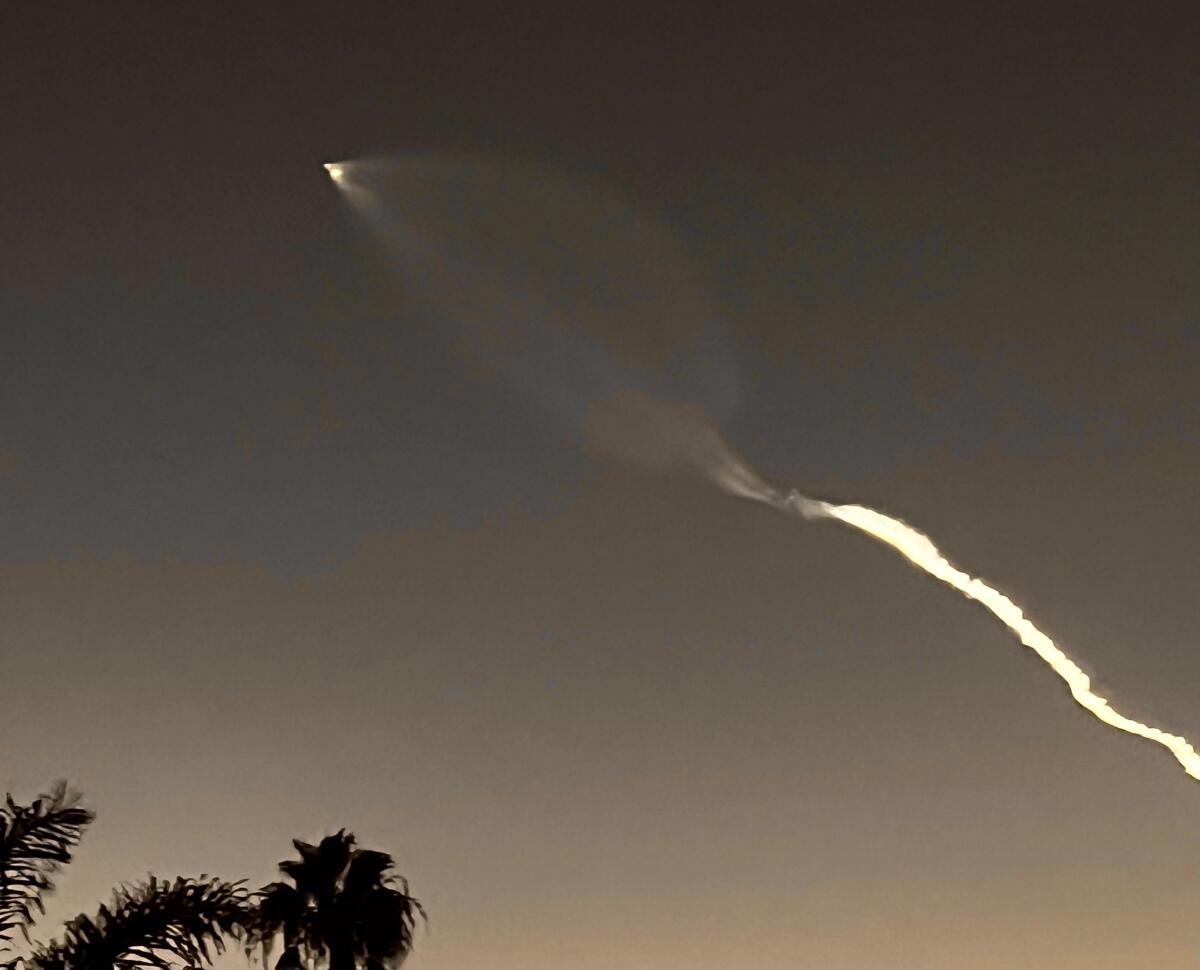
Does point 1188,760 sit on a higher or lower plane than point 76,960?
higher

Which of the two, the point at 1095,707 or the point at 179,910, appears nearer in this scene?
the point at 179,910

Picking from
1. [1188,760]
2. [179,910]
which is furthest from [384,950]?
[1188,760]

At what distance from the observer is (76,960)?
36.7 feet

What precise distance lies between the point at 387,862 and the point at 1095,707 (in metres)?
28.0

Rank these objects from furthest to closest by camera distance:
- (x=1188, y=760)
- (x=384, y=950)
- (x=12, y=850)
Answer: (x=1188, y=760) < (x=384, y=950) < (x=12, y=850)

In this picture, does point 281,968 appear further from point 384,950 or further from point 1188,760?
point 1188,760

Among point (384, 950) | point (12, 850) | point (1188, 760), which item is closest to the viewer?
point (12, 850)

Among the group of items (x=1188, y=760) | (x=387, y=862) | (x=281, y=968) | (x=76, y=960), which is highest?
(x=1188, y=760)

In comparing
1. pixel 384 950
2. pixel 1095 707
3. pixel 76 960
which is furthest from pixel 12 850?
pixel 1095 707

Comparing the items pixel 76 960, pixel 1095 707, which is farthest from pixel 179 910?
pixel 1095 707

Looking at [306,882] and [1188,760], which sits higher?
[1188,760]

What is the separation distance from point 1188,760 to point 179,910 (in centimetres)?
4915

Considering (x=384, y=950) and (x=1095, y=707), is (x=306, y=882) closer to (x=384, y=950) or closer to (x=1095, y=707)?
(x=384, y=950)

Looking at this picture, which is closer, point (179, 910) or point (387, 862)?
point (179, 910)
